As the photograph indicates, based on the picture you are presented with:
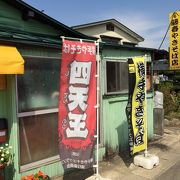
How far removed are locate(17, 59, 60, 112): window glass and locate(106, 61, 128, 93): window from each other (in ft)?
6.84

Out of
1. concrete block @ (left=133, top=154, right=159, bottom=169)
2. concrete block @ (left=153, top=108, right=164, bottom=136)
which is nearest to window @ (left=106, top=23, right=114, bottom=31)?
concrete block @ (left=153, top=108, right=164, bottom=136)

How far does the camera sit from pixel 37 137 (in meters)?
6.41

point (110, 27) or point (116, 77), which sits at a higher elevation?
point (110, 27)

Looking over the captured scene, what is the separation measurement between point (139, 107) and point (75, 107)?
251 centimetres

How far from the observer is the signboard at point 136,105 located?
289 inches

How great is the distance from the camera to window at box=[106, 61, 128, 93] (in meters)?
8.45

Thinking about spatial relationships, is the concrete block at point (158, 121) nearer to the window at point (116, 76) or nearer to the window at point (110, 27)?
the window at point (116, 76)

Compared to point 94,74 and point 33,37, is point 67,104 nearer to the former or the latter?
point 94,74

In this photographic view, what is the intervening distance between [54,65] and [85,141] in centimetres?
208

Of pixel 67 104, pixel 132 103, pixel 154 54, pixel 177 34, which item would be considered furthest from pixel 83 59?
pixel 177 34

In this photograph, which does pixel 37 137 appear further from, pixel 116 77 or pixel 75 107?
pixel 116 77

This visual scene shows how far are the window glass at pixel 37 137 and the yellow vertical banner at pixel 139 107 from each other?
213cm

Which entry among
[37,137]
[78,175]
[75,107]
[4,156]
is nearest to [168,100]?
[78,175]

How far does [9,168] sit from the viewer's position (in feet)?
19.1
